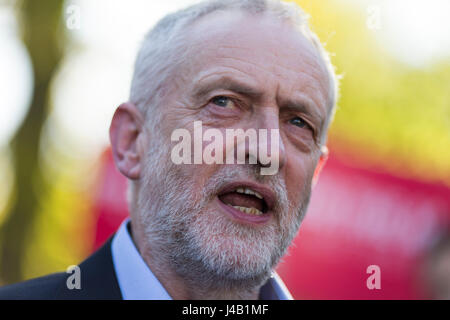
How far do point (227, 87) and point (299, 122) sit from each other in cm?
48

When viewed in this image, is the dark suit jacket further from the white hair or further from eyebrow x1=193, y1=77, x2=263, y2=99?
eyebrow x1=193, y1=77, x2=263, y2=99

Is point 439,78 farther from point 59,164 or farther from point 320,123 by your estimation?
point 320,123

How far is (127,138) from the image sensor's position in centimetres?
309

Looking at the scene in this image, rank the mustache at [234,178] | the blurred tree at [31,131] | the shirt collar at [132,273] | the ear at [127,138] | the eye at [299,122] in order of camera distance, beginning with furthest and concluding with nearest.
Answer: the blurred tree at [31,131], the ear at [127,138], the eye at [299,122], the shirt collar at [132,273], the mustache at [234,178]

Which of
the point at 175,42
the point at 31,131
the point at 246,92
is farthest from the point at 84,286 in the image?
the point at 31,131

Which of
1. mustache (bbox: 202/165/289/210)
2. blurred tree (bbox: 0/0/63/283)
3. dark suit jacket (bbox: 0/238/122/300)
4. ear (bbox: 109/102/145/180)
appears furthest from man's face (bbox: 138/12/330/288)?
blurred tree (bbox: 0/0/63/283)

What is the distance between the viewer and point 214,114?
274 cm

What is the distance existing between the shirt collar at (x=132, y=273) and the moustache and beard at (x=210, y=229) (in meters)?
0.11

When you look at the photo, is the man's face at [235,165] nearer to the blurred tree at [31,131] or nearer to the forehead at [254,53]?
the forehead at [254,53]

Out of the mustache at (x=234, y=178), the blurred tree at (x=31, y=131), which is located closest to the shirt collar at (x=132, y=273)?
the mustache at (x=234, y=178)

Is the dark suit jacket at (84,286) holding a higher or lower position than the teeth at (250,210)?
lower

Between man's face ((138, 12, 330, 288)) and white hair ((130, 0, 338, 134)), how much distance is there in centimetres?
7

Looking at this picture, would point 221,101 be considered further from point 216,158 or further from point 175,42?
point 175,42

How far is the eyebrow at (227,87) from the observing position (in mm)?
2676
